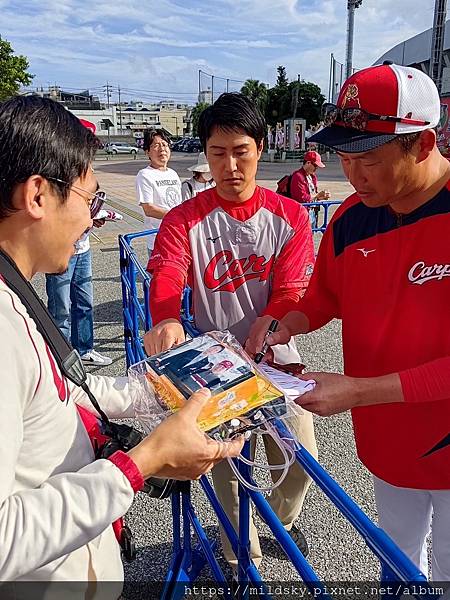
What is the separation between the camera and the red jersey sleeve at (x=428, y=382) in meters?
1.40

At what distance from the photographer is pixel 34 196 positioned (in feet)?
3.65

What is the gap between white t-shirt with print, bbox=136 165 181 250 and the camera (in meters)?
5.34

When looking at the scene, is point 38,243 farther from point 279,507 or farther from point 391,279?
point 279,507

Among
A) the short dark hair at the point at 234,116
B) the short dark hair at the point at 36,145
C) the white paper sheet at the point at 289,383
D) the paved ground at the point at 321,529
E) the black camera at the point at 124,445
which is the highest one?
the short dark hair at the point at 234,116

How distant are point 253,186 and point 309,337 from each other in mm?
→ 3440

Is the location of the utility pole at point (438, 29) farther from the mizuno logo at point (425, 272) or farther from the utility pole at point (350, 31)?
the mizuno logo at point (425, 272)

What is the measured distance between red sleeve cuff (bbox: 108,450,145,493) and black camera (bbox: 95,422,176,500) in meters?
0.27

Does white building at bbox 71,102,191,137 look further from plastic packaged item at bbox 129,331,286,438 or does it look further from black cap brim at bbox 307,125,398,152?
plastic packaged item at bbox 129,331,286,438

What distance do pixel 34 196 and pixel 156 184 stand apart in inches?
173

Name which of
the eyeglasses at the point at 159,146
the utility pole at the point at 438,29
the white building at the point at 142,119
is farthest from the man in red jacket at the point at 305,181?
the white building at the point at 142,119

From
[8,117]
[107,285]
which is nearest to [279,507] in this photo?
[8,117]

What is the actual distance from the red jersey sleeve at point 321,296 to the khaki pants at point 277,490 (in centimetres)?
51

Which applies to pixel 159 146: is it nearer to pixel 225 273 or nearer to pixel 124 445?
pixel 225 273

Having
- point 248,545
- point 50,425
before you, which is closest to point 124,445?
point 50,425
